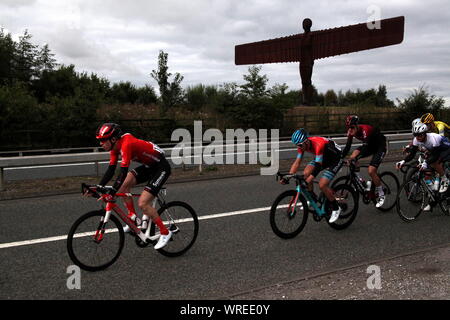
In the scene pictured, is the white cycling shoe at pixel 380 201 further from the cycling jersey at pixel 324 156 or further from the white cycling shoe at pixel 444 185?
the cycling jersey at pixel 324 156

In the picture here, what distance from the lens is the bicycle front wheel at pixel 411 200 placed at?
293 inches

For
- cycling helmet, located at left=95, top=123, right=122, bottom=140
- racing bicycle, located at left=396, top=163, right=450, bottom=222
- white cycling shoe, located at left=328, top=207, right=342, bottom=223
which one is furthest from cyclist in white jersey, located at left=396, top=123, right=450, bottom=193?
cycling helmet, located at left=95, top=123, right=122, bottom=140

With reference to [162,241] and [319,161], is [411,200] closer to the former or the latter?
[319,161]

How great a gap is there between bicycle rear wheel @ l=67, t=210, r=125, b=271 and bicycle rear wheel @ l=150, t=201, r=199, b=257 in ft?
1.97

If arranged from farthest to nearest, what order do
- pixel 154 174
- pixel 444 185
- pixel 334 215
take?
1. pixel 444 185
2. pixel 334 215
3. pixel 154 174

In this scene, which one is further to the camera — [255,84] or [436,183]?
[255,84]

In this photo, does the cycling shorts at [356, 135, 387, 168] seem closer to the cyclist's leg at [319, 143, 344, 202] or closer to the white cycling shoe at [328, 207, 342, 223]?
the cyclist's leg at [319, 143, 344, 202]

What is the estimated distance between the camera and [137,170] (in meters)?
5.90

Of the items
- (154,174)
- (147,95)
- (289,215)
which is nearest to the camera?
(154,174)

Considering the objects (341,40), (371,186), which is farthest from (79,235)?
(341,40)

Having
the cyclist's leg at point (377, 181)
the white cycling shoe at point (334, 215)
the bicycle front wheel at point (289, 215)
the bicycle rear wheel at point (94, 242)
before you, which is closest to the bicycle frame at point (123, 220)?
the bicycle rear wheel at point (94, 242)

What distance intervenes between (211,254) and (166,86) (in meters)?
19.6
